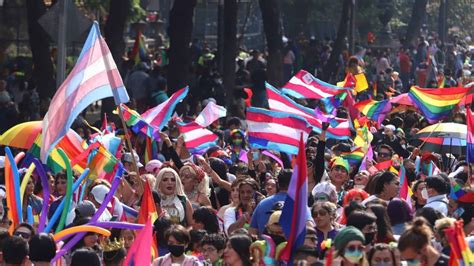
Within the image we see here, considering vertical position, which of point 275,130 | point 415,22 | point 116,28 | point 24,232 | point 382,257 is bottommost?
point 415,22

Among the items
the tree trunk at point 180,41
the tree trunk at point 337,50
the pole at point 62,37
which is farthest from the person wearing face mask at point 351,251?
the tree trunk at point 337,50

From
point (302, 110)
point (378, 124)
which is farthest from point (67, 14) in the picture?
point (378, 124)

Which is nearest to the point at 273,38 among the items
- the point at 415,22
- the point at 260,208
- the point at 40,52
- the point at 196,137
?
the point at 40,52

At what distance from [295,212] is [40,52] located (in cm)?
1472

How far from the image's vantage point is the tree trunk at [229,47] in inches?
1205

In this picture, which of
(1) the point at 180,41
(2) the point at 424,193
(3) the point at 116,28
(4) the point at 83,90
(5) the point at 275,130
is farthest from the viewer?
(1) the point at 180,41

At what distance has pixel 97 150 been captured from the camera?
14.4 meters

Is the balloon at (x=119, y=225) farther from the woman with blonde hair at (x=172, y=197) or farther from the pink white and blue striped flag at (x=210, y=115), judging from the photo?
the pink white and blue striped flag at (x=210, y=115)

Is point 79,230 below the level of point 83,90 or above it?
below

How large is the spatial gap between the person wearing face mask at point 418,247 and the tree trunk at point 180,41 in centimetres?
1826

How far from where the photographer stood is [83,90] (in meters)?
13.0

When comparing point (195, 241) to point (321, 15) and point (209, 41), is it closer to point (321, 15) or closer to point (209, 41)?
point (209, 41)

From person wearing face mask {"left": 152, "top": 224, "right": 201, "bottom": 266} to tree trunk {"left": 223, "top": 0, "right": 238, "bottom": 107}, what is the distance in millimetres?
19010

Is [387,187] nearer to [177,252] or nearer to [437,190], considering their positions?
[437,190]
